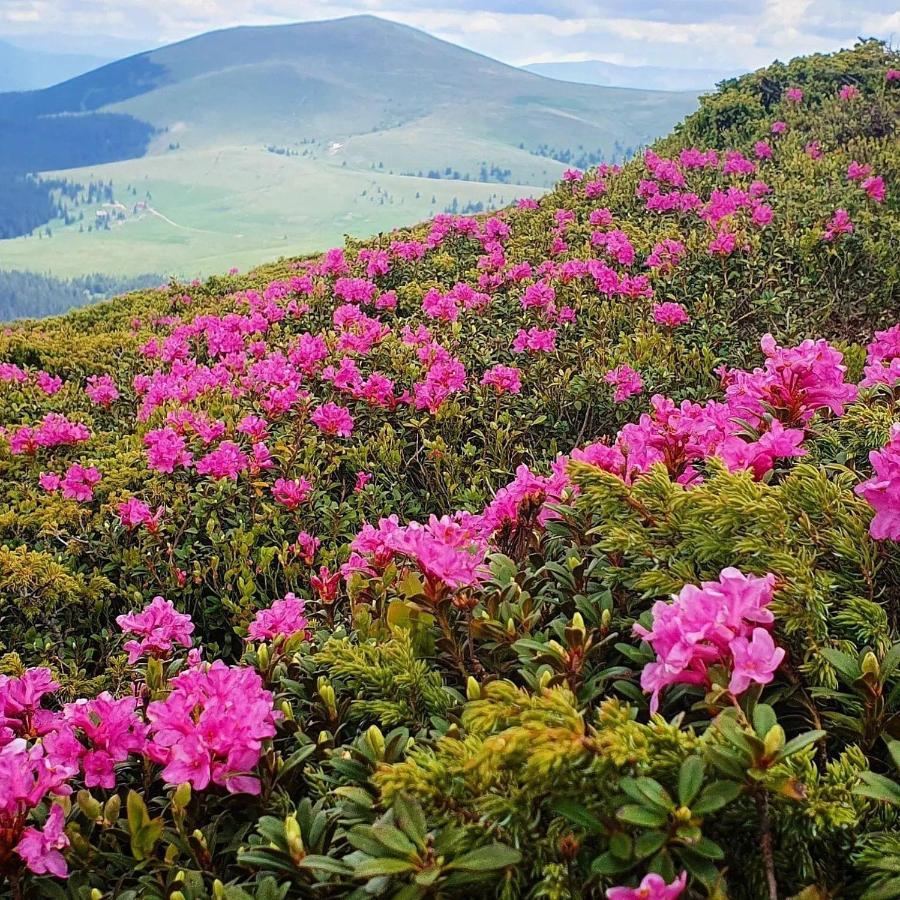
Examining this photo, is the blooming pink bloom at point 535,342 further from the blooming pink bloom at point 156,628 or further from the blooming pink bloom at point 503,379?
the blooming pink bloom at point 156,628

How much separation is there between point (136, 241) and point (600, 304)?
154166mm

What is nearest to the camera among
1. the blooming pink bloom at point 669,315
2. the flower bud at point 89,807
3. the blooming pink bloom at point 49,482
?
the flower bud at point 89,807

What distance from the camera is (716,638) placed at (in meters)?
1.04

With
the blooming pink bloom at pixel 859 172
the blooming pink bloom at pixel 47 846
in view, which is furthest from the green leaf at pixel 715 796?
the blooming pink bloom at pixel 859 172

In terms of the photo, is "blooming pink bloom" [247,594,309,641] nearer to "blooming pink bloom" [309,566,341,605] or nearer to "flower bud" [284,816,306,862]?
"blooming pink bloom" [309,566,341,605]

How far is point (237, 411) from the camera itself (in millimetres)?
4316

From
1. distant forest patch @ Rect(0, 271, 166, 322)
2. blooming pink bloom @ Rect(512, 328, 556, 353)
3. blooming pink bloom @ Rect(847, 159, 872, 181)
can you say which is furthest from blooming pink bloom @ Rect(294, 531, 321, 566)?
distant forest patch @ Rect(0, 271, 166, 322)

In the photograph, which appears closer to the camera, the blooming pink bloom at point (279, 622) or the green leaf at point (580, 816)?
the green leaf at point (580, 816)

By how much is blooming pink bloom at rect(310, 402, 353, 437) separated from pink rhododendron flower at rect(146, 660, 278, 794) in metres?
2.48

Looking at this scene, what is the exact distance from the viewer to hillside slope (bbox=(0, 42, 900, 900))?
3.09ft

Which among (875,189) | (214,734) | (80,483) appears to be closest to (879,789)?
(214,734)

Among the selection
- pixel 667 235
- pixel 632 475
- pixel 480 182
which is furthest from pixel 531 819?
pixel 480 182

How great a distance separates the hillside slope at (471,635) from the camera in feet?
3.09

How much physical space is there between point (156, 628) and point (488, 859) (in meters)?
1.51
